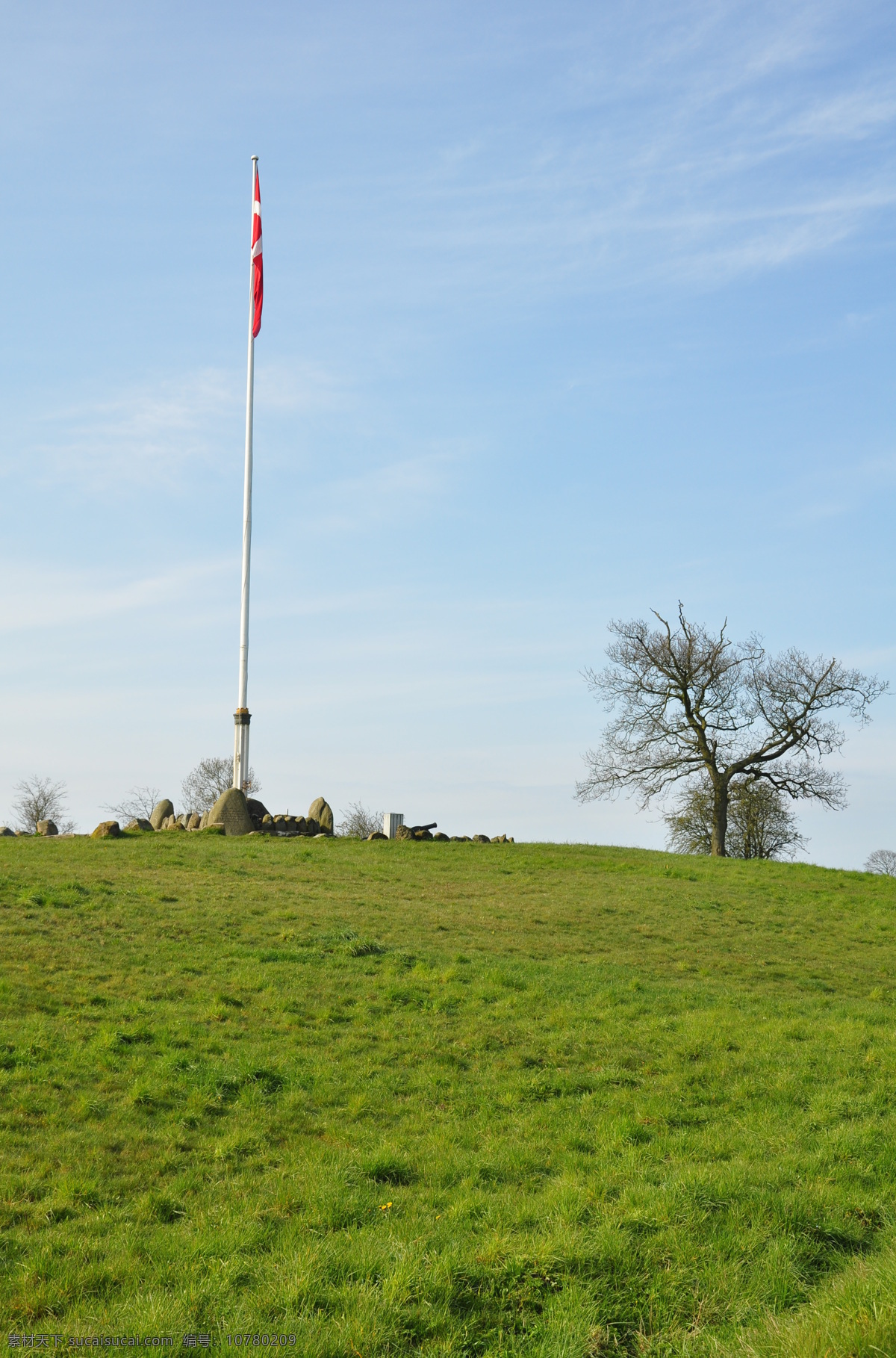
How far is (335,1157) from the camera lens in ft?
28.6

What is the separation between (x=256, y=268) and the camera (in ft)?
125

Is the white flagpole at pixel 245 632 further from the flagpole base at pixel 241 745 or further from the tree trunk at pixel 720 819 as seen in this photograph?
the tree trunk at pixel 720 819

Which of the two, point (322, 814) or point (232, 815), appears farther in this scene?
point (322, 814)

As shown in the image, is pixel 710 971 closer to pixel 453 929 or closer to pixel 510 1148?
pixel 453 929

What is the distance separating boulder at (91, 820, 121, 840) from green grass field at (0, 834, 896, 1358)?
6.49 meters

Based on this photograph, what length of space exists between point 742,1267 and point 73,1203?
5.01 metres

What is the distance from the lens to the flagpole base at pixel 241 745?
34312 millimetres

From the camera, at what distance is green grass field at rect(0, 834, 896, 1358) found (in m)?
5.75

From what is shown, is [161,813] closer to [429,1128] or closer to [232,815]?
[232,815]

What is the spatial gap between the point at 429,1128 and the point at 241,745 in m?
25.8

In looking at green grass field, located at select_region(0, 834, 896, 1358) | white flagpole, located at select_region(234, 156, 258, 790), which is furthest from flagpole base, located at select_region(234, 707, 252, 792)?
green grass field, located at select_region(0, 834, 896, 1358)

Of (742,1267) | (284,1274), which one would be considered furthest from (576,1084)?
(284,1274)

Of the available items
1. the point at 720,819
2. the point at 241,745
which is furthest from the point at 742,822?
the point at 241,745

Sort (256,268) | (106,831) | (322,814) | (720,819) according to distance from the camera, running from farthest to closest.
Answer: (720,819)
(256,268)
(322,814)
(106,831)
